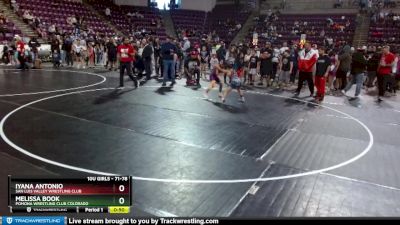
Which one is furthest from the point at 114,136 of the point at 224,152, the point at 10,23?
the point at 10,23

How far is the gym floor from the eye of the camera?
451 centimetres

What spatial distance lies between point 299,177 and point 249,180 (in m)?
0.83

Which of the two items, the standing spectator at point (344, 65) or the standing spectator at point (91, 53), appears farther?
the standing spectator at point (91, 53)

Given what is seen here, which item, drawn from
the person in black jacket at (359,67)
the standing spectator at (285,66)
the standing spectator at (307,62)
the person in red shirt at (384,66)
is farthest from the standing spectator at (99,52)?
the person in red shirt at (384,66)

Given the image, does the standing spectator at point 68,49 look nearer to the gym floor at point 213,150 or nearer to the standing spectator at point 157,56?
the standing spectator at point 157,56

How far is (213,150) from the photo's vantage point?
6.28 metres

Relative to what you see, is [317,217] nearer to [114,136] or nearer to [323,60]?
[114,136]

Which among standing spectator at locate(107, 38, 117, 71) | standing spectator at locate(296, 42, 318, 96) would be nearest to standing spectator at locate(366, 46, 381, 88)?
standing spectator at locate(296, 42, 318, 96)

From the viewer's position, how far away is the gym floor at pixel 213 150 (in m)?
4.51
